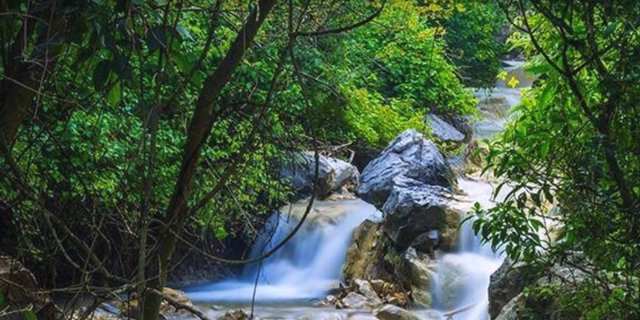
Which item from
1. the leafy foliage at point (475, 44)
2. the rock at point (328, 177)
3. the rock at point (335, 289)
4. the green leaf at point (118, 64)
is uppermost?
the leafy foliage at point (475, 44)

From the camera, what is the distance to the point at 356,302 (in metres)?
7.79

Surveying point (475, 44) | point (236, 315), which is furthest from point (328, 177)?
point (475, 44)

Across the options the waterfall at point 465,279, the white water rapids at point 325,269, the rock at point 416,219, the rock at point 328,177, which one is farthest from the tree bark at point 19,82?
the rock at point 328,177

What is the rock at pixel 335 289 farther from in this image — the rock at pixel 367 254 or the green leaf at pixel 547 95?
the green leaf at pixel 547 95

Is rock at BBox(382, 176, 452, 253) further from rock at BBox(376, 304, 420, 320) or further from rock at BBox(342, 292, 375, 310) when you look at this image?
rock at BBox(376, 304, 420, 320)

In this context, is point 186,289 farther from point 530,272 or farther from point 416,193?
point 530,272

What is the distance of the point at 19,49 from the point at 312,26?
1.07 metres

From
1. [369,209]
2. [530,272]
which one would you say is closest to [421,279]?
[369,209]

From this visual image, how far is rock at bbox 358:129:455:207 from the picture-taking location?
942cm

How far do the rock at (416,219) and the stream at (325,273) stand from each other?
0.24 meters

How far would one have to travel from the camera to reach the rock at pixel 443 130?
12.0 meters

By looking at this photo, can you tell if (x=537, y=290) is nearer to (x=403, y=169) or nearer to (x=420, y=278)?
(x=420, y=278)

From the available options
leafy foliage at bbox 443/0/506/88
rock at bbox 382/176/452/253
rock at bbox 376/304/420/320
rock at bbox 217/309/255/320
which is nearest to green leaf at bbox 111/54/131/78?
rock at bbox 217/309/255/320

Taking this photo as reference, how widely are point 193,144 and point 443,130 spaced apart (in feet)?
35.4
